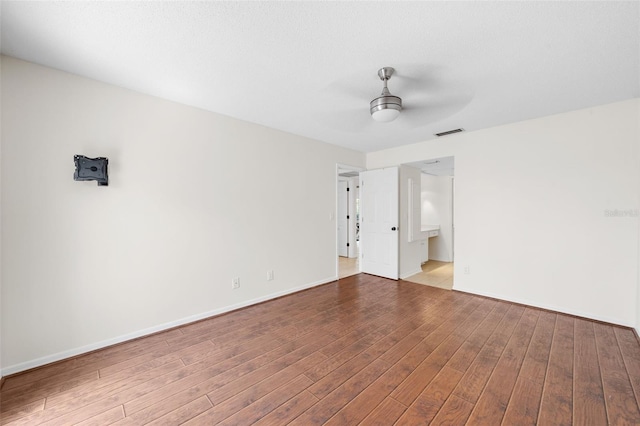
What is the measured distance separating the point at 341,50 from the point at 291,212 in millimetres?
2452

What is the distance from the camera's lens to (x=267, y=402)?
5.70ft

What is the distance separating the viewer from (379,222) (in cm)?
497

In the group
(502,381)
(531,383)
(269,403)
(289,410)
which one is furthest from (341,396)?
(531,383)

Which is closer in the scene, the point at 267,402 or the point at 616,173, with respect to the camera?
the point at 267,402

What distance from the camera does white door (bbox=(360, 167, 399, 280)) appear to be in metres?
4.74

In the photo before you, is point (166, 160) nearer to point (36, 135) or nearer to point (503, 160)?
point (36, 135)

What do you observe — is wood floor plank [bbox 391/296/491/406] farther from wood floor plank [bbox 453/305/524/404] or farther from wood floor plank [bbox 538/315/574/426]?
wood floor plank [bbox 538/315/574/426]

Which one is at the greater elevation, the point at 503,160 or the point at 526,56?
the point at 526,56

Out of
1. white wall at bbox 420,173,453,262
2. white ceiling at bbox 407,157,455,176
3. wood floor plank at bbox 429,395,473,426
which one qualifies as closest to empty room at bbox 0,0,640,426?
wood floor plank at bbox 429,395,473,426

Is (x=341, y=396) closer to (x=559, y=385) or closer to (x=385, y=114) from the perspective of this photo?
(x=559, y=385)

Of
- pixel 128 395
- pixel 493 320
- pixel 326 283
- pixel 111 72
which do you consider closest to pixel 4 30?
pixel 111 72

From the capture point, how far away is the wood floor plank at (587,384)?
160 cm

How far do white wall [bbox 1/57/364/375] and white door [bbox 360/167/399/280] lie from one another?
1948 mm

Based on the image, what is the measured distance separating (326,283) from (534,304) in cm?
292
